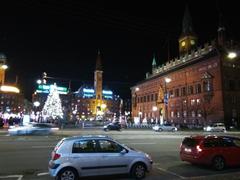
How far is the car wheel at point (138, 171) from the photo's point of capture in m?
11.1

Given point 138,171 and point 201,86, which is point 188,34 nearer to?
point 201,86

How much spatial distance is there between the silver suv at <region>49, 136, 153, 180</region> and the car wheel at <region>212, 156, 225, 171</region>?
355cm

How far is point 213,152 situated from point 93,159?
5.80 metres

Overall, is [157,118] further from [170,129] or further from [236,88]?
[170,129]

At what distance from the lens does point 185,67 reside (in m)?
89.1

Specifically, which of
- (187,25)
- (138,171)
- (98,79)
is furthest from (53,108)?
(98,79)

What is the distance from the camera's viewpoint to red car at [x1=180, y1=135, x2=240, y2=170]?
13164mm

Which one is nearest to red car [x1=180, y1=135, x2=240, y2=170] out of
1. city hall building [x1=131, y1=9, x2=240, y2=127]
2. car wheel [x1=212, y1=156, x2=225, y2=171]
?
car wheel [x1=212, y1=156, x2=225, y2=171]

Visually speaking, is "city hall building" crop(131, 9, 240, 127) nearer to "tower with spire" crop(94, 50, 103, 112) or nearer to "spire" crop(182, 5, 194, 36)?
"spire" crop(182, 5, 194, 36)

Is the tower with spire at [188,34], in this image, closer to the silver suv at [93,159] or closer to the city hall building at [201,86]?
the city hall building at [201,86]

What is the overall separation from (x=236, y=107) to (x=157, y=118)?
1403 inches

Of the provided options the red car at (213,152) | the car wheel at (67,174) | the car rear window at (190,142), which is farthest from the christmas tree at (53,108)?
the car wheel at (67,174)

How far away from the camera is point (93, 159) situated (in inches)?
413

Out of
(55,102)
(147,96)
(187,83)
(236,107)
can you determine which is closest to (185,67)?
(187,83)
